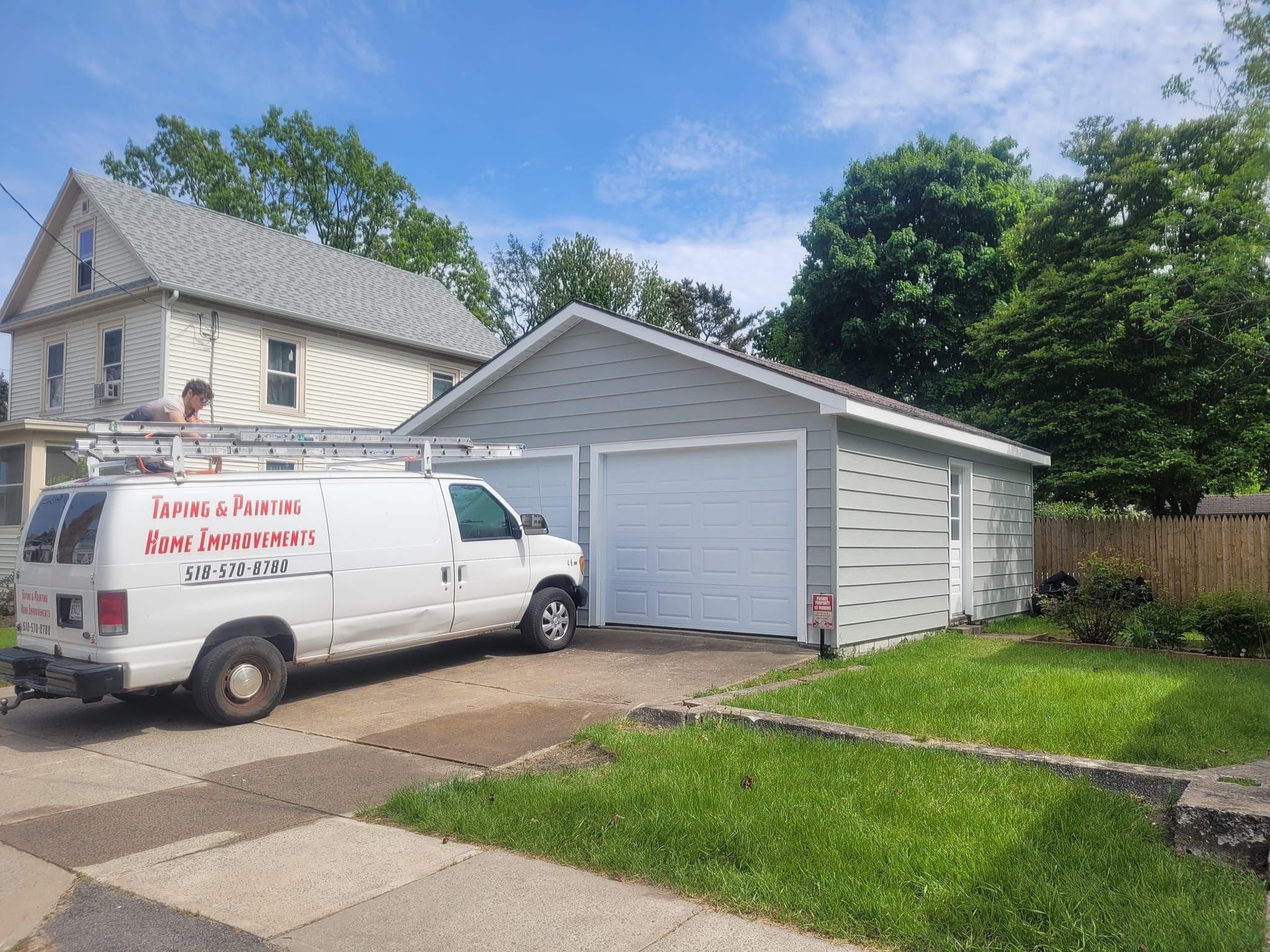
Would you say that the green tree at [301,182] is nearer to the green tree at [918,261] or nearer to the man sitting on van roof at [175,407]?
the green tree at [918,261]

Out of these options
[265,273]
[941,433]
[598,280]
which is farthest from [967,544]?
[598,280]

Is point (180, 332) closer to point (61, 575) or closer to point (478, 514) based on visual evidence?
point (478, 514)

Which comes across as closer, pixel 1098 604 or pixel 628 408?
pixel 628 408

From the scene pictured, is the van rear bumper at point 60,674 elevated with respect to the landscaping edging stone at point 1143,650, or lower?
elevated

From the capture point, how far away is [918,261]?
28.9 meters

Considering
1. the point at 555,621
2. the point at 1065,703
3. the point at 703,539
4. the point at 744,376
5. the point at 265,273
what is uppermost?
the point at 265,273

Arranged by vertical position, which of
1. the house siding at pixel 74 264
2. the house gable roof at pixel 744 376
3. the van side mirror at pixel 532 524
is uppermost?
the house siding at pixel 74 264

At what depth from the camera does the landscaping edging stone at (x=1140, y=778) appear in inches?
156

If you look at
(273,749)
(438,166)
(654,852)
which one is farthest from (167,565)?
(438,166)

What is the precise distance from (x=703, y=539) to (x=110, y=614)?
6396 millimetres

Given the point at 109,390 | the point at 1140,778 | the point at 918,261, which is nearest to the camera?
the point at 1140,778

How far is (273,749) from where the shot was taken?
21.8 ft

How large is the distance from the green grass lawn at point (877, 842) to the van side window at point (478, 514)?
160 inches

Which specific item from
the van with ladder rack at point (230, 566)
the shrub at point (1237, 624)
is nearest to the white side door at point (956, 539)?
the shrub at point (1237, 624)
